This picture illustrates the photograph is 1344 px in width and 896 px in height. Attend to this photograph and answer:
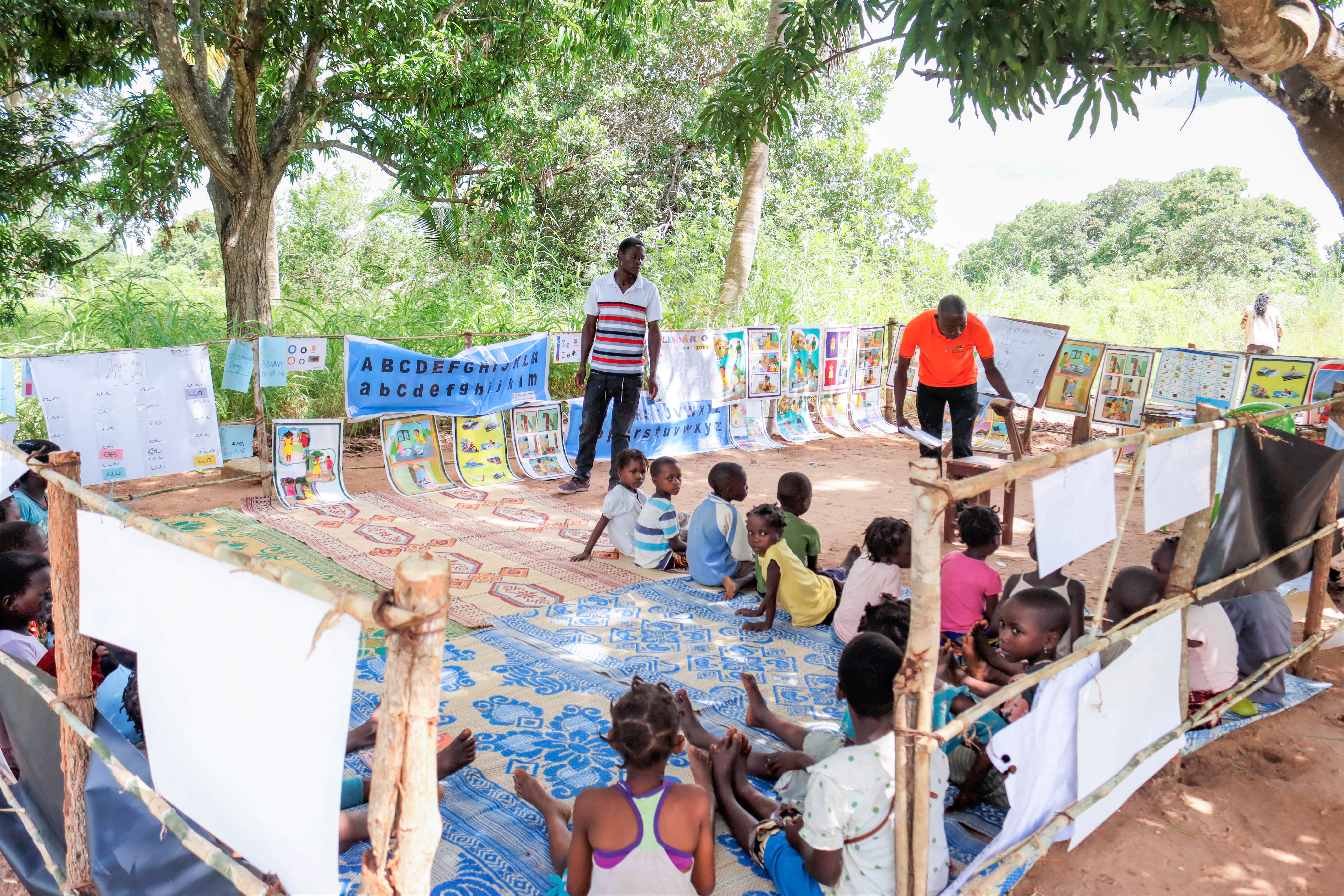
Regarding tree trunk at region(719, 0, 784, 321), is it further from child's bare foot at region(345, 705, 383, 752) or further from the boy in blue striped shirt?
child's bare foot at region(345, 705, 383, 752)

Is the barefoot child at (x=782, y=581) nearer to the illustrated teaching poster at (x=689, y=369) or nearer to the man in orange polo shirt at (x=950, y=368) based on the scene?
the man in orange polo shirt at (x=950, y=368)

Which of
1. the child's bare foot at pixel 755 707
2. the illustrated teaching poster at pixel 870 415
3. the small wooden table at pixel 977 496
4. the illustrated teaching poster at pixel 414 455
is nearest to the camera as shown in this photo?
the child's bare foot at pixel 755 707

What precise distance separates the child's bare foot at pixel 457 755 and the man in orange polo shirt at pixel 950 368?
12.3 ft

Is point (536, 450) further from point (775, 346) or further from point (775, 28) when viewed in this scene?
point (775, 28)

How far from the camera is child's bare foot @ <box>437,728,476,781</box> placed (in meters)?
2.79

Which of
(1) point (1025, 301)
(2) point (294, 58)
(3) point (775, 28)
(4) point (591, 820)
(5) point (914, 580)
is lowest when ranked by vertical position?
(4) point (591, 820)

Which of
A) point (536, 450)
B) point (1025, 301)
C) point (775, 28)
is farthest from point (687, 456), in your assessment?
point (1025, 301)

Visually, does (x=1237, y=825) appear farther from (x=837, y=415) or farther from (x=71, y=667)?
(x=837, y=415)

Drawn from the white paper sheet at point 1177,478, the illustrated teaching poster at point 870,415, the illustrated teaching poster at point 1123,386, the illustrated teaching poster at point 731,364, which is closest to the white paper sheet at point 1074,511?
the white paper sheet at point 1177,478

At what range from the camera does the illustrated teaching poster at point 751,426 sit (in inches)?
366

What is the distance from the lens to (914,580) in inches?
68.7

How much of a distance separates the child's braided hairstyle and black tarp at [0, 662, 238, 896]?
85 cm

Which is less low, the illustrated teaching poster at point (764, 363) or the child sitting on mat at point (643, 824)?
the illustrated teaching poster at point (764, 363)

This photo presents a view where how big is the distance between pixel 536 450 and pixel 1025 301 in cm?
1038
